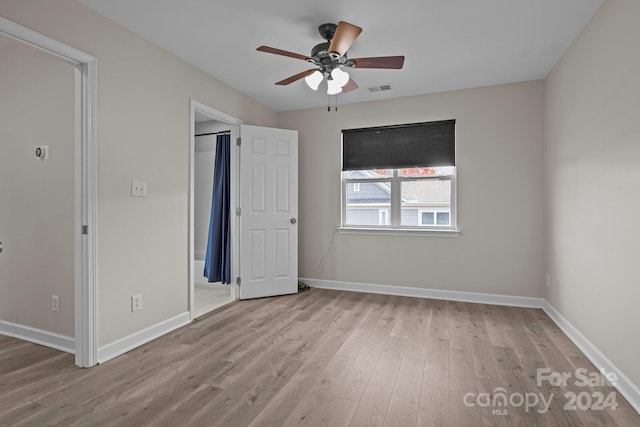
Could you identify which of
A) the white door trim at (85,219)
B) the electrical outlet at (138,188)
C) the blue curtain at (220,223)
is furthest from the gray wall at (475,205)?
the white door trim at (85,219)

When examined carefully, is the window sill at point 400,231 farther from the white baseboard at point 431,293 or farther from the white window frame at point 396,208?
the white baseboard at point 431,293

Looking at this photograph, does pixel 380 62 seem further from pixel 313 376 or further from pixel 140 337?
pixel 140 337

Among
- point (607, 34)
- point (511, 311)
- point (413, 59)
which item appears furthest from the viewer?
point (511, 311)

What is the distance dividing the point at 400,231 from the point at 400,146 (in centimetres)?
110

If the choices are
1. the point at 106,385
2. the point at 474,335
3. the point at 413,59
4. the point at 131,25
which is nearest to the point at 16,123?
the point at 131,25

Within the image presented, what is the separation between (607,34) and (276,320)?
3493 mm

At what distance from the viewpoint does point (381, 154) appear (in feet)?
14.0

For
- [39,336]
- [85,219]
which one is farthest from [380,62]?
[39,336]

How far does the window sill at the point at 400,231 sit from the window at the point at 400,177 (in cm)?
8

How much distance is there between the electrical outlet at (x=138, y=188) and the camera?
2.63m

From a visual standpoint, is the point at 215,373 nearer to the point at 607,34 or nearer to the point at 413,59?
the point at 413,59

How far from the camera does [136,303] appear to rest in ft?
8.75

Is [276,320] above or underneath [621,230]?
underneath

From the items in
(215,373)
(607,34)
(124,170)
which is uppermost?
(607,34)
